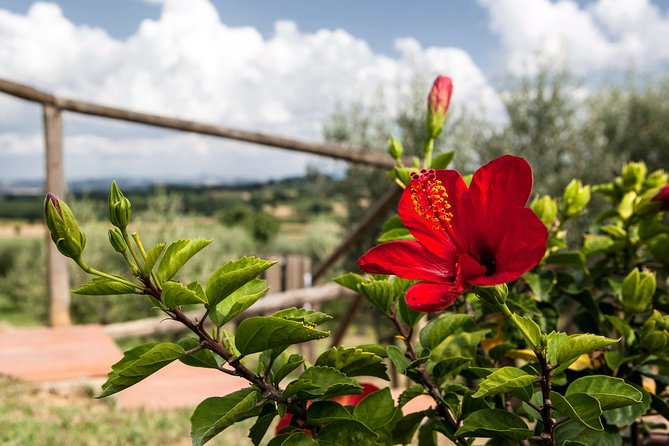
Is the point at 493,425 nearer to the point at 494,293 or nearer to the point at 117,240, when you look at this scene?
the point at 494,293

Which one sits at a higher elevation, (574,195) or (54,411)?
(574,195)

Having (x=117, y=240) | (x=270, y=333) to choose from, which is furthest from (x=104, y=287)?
(x=270, y=333)

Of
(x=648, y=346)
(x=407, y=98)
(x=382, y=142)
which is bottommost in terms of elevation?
(x=648, y=346)

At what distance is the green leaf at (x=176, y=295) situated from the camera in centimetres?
55

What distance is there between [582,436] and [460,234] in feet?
0.95

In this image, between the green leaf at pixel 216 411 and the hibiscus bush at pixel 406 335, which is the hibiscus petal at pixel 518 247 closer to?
the hibiscus bush at pixel 406 335

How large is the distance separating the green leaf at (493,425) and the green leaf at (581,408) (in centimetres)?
5

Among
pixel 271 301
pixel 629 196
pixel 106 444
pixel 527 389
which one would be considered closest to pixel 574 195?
pixel 629 196

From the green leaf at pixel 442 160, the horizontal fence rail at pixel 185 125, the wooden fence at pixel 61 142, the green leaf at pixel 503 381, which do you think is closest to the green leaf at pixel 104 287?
the green leaf at pixel 503 381

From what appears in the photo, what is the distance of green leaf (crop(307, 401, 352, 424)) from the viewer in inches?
24.9

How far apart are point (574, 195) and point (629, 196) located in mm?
170

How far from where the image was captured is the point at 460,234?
62cm

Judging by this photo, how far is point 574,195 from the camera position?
1049mm

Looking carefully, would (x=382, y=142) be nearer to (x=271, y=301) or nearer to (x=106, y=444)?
(x=271, y=301)
